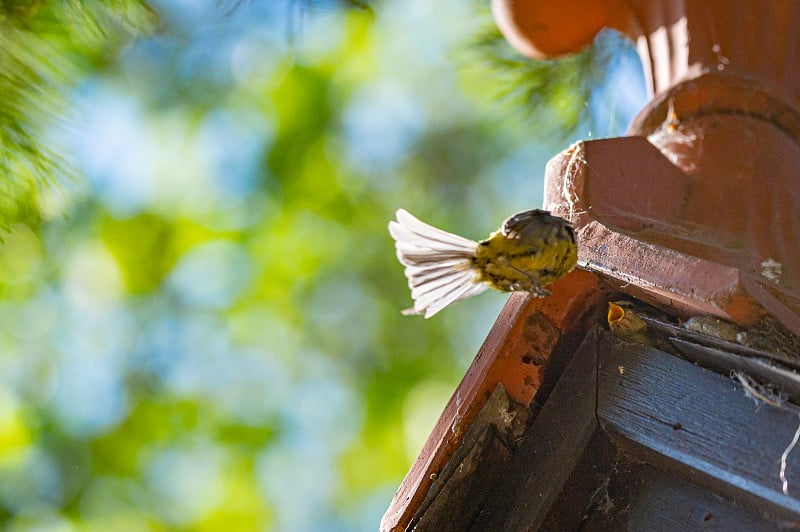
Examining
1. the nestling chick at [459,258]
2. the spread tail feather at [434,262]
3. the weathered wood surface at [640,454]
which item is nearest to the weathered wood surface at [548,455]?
the weathered wood surface at [640,454]

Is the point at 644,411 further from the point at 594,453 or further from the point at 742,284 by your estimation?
the point at 742,284

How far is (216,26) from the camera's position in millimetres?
3100

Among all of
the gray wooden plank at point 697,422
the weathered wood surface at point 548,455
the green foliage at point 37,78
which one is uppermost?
the green foliage at point 37,78

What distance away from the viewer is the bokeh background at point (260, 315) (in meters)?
6.15

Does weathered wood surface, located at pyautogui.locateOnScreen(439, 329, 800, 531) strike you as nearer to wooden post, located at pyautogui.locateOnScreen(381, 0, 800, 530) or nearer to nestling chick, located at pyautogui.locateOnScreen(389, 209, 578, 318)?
wooden post, located at pyautogui.locateOnScreen(381, 0, 800, 530)

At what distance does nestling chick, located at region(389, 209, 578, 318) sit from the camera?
1.90 metres

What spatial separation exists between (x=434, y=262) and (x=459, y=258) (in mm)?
58

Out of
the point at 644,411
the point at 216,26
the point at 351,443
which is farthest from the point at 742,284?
the point at 351,443

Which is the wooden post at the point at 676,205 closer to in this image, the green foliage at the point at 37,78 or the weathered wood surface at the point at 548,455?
the weathered wood surface at the point at 548,455

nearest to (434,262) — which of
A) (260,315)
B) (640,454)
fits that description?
(640,454)

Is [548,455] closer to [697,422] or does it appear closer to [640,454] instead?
[640,454]

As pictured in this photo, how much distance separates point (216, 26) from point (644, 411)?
2.16 m

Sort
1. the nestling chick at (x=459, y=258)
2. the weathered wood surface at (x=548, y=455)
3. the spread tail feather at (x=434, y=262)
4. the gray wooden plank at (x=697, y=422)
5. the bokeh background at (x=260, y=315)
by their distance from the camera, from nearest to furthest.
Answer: the gray wooden plank at (x=697, y=422)
the weathered wood surface at (x=548, y=455)
the nestling chick at (x=459, y=258)
the spread tail feather at (x=434, y=262)
the bokeh background at (x=260, y=315)

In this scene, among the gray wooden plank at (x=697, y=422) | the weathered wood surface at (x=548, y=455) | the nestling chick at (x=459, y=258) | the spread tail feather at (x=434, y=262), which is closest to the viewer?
the gray wooden plank at (x=697, y=422)
